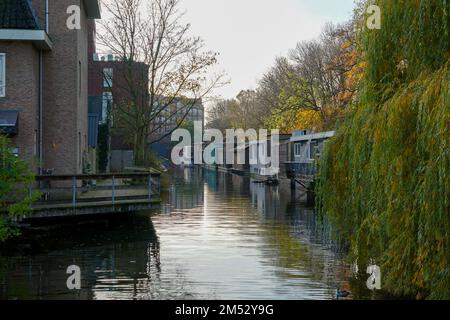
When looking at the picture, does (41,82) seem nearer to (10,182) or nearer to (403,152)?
(10,182)

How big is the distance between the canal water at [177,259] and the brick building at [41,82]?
3990 mm

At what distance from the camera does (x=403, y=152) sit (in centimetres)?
1098

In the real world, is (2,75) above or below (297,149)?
above

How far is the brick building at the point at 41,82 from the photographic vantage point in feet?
85.4

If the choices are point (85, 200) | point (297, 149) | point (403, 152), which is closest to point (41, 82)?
point (85, 200)

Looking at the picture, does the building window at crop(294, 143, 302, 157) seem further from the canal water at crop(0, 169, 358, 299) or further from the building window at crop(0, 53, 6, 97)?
the building window at crop(0, 53, 6, 97)

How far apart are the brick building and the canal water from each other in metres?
3.99

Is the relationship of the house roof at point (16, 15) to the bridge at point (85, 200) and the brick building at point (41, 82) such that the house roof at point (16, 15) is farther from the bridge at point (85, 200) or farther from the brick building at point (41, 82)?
the bridge at point (85, 200)

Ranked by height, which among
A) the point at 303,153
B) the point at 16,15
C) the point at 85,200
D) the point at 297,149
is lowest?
A: the point at 85,200

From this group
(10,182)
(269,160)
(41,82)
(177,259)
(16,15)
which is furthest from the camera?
(269,160)

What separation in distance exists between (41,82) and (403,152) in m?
19.8

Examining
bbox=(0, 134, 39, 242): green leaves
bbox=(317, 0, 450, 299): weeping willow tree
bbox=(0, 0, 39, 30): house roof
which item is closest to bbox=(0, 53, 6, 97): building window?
bbox=(0, 0, 39, 30): house roof
